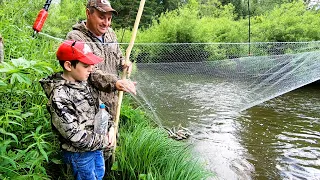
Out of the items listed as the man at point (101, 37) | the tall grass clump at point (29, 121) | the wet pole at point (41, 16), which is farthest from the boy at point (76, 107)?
the wet pole at point (41, 16)

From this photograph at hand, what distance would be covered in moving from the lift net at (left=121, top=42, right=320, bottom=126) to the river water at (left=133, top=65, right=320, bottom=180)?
2 cm

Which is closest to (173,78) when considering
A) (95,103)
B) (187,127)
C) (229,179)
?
(187,127)

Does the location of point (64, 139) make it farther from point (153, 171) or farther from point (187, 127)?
point (187, 127)

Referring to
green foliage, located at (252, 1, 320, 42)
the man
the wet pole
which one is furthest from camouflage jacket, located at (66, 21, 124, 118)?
green foliage, located at (252, 1, 320, 42)

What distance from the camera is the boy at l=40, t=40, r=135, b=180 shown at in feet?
4.56

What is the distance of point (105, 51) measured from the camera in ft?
6.31

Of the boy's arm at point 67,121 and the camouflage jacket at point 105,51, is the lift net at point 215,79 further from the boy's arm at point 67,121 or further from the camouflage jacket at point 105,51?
the boy's arm at point 67,121

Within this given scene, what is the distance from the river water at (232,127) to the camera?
339cm

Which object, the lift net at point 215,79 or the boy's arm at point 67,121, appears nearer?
the boy's arm at point 67,121

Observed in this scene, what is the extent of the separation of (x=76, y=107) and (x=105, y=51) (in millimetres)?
578

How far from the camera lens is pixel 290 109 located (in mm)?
5695

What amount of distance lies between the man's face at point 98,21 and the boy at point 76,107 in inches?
12.3

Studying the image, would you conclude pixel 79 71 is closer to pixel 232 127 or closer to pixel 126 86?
pixel 126 86

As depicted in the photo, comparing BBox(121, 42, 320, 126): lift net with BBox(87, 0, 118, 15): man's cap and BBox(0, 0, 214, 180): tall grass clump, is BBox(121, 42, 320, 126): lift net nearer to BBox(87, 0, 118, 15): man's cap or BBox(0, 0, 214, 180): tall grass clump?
BBox(0, 0, 214, 180): tall grass clump
